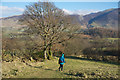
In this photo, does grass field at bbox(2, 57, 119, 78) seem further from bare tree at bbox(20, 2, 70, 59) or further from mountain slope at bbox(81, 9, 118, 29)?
mountain slope at bbox(81, 9, 118, 29)

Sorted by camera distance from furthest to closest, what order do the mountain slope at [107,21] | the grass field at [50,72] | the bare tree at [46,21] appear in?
the mountain slope at [107,21]
the bare tree at [46,21]
the grass field at [50,72]

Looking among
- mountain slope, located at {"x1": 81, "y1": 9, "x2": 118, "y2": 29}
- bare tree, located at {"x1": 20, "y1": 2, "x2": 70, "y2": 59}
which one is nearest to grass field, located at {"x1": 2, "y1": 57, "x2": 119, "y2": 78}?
bare tree, located at {"x1": 20, "y1": 2, "x2": 70, "y2": 59}

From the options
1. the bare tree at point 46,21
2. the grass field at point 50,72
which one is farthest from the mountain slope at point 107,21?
the grass field at point 50,72

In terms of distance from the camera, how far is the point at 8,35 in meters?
17.2

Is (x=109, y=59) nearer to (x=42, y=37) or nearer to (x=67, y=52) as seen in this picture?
(x=67, y=52)

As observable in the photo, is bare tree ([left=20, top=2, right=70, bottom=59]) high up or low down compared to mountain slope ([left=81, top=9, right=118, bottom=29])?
down

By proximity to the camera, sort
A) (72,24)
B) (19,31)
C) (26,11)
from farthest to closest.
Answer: (72,24), (19,31), (26,11)

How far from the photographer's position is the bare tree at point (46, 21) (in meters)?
17.0

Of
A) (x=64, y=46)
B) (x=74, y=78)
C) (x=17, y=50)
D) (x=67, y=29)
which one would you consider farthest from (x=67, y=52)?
(x=74, y=78)

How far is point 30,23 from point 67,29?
21.3ft

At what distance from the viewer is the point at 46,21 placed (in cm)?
1775

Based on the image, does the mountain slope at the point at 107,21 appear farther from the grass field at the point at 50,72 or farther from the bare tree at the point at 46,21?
the grass field at the point at 50,72

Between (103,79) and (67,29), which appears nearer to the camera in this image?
(103,79)

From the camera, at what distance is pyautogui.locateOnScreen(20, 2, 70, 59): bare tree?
17.0 metres
